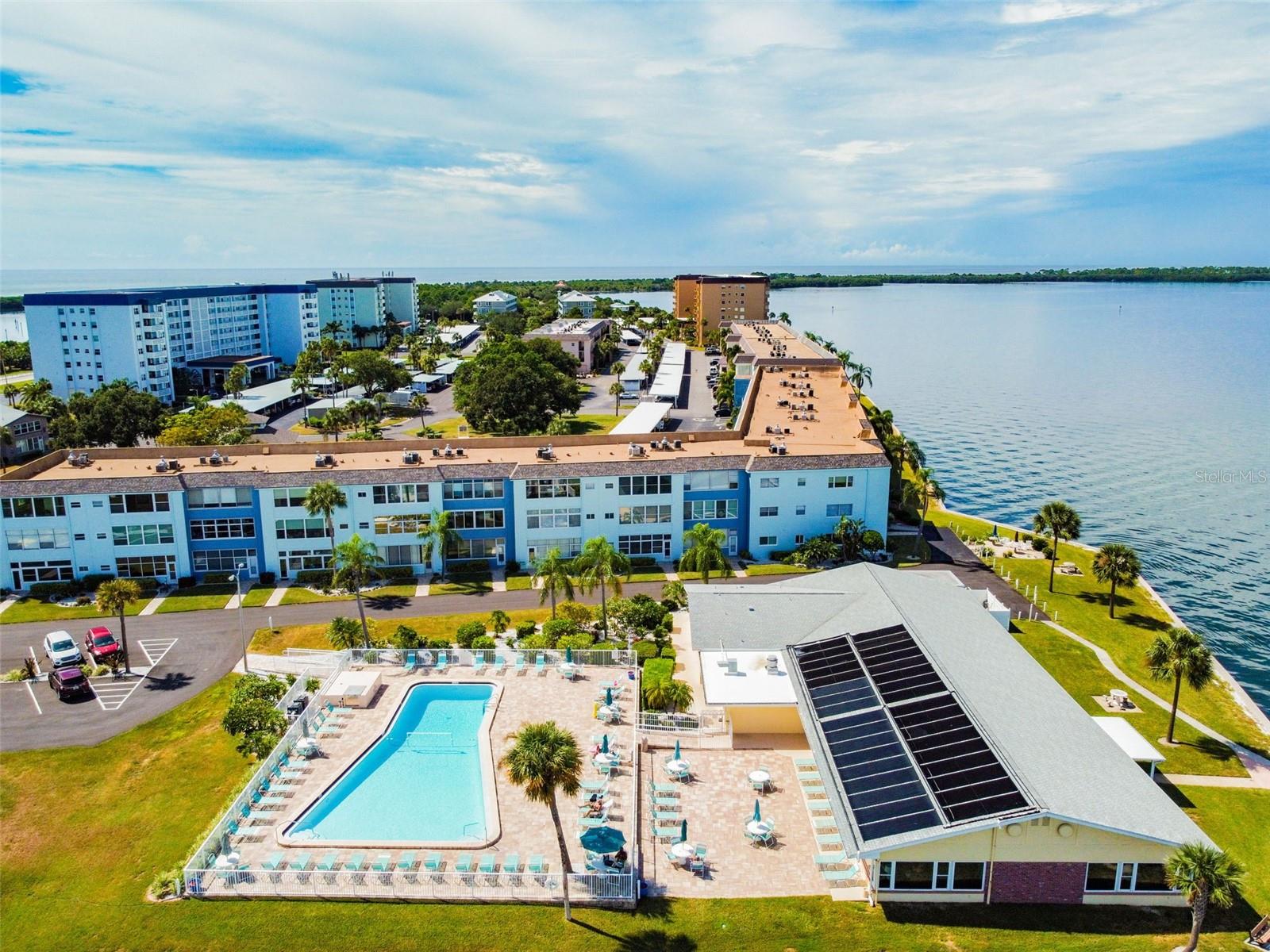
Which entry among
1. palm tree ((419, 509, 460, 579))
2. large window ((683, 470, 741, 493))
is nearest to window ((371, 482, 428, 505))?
palm tree ((419, 509, 460, 579))

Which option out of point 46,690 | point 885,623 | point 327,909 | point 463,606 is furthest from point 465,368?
point 327,909

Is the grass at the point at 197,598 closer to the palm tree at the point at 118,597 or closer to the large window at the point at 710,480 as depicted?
the palm tree at the point at 118,597

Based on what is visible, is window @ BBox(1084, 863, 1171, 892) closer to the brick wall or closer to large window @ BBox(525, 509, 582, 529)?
the brick wall

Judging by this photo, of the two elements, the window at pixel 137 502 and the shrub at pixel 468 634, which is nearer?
the shrub at pixel 468 634

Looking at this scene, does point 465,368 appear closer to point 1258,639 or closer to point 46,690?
point 46,690

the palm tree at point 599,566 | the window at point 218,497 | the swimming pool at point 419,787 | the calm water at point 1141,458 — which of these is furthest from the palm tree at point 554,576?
the calm water at point 1141,458
